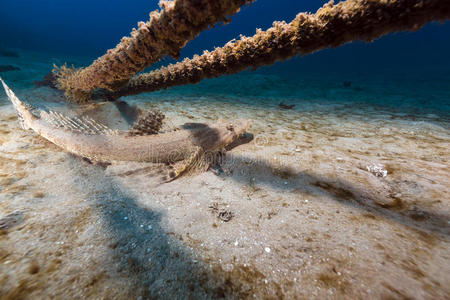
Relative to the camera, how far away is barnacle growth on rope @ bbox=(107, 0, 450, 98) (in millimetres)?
1358

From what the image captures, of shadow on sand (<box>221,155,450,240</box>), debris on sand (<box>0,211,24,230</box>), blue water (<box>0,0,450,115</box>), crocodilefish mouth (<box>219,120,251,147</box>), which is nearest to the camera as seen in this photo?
debris on sand (<box>0,211,24,230</box>)

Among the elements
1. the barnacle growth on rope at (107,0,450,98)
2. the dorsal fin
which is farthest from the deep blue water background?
the dorsal fin

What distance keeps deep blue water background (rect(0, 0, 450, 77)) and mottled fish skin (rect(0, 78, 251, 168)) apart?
46684 millimetres

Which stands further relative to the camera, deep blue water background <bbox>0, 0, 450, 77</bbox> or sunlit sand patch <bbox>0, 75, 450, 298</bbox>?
deep blue water background <bbox>0, 0, 450, 77</bbox>

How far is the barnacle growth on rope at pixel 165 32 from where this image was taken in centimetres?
160

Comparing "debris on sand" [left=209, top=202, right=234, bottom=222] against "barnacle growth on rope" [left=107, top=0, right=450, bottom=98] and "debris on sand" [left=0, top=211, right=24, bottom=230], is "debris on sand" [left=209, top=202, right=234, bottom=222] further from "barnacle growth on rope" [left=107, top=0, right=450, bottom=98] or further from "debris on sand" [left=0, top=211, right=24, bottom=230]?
"barnacle growth on rope" [left=107, top=0, right=450, bottom=98]

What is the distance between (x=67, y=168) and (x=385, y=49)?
9087 cm

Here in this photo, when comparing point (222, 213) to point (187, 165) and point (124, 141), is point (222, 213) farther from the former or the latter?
point (124, 141)

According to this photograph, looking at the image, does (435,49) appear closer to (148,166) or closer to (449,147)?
(449,147)

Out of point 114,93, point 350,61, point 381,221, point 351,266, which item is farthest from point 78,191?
point 350,61

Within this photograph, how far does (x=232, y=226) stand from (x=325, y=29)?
2285 mm

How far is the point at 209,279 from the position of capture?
1.27 metres

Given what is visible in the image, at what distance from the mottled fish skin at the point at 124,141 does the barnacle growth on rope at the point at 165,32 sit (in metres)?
1.28

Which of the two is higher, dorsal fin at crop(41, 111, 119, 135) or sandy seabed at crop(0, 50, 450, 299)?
dorsal fin at crop(41, 111, 119, 135)
